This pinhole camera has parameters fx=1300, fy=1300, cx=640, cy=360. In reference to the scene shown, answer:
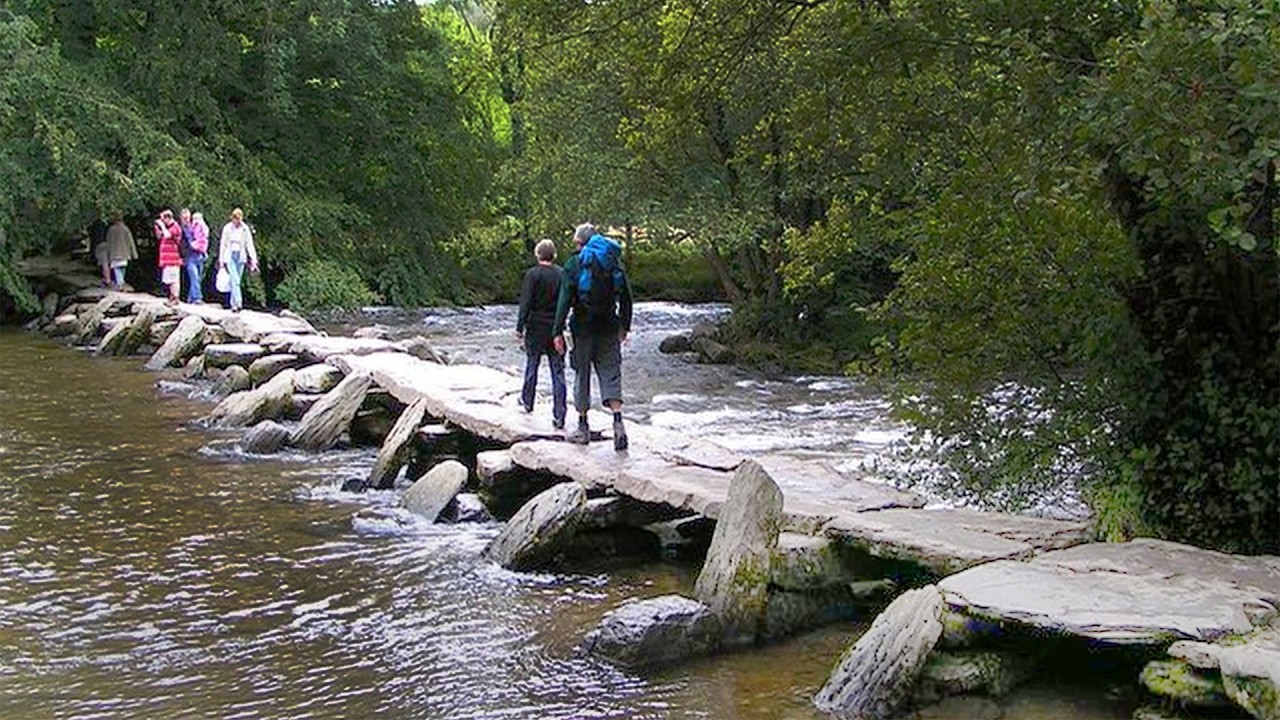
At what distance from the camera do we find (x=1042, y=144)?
658cm

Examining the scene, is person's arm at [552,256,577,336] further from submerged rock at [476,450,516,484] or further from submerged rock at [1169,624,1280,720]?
submerged rock at [1169,624,1280,720]

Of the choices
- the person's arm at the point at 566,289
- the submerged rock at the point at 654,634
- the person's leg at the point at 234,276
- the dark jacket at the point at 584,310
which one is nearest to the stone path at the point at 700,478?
the dark jacket at the point at 584,310

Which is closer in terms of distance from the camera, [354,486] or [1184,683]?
[1184,683]

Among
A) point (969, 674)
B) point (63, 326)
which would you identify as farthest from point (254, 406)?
point (63, 326)

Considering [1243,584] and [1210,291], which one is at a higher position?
[1210,291]

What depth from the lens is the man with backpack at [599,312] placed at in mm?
9477

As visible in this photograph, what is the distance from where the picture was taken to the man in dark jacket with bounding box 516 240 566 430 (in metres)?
10.6

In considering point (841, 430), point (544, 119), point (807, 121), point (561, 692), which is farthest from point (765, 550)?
point (544, 119)

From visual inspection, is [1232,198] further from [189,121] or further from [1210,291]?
[189,121]

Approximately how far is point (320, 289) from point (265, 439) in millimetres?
12252

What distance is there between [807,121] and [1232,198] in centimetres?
372

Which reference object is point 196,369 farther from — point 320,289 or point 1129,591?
point 1129,591

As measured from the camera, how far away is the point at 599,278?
945 cm

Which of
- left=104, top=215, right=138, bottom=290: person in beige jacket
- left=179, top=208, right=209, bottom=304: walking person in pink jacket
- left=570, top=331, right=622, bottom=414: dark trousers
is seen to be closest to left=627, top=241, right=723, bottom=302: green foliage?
left=179, top=208, right=209, bottom=304: walking person in pink jacket
